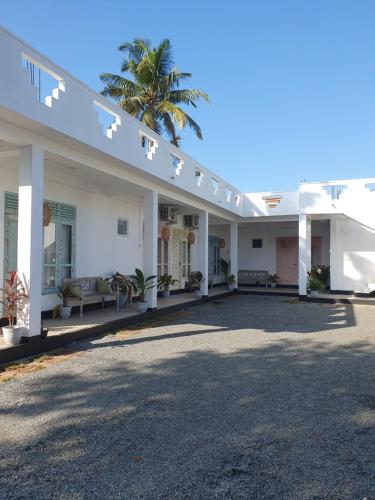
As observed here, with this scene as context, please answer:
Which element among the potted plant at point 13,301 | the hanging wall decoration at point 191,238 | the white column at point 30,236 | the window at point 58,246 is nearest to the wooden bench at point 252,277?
the hanging wall decoration at point 191,238

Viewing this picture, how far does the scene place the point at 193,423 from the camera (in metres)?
3.74

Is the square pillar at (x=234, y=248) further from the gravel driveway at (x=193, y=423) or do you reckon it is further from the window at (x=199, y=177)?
the gravel driveway at (x=193, y=423)

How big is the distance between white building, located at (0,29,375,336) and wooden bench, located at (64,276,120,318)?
12.6 inches

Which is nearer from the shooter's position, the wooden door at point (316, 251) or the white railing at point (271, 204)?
the white railing at point (271, 204)

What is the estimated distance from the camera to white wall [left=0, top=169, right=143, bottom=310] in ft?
31.4

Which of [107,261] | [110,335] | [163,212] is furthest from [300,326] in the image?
[163,212]

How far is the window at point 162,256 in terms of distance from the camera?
1452 centimetres

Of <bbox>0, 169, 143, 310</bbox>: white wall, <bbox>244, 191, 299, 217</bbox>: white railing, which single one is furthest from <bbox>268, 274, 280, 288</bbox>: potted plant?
<bbox>0, 169, 143, 310</bbox>: white wall

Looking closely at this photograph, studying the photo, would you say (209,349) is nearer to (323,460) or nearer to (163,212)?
(323,460)

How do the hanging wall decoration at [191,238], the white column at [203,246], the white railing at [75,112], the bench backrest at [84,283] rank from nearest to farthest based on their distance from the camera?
the white railing at [75,112] → the bench backrest at [84,283] → the white column at [203,246] → the hanging wall decoration at [191,238]

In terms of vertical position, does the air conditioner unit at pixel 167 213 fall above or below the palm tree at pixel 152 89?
below

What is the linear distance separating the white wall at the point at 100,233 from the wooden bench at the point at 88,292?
0.32 metres

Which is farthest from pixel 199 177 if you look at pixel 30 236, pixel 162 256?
pixel 30 236

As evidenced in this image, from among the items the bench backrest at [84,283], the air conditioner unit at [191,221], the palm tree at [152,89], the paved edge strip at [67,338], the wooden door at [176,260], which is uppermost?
the palm tree at [152,89]
